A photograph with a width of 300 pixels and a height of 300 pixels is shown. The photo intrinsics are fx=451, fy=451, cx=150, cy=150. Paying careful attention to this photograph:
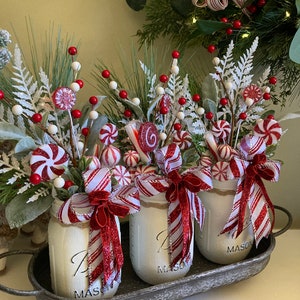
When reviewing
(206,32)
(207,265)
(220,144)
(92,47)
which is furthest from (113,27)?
(207,265)

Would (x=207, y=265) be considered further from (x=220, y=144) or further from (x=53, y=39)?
(x=53, y=39)

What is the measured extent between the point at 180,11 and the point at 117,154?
1.11ft

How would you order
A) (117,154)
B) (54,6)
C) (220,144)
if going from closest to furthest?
1. (117,154)
2. (220,144)
3. (54,6)

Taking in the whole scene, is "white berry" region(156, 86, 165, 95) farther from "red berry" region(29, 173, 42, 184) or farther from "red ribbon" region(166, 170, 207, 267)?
"red berry" region(29, 173, 42, 184)

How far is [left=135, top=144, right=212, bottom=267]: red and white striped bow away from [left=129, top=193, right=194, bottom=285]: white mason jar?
1 cm

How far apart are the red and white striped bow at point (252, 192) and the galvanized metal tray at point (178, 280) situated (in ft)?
0.19

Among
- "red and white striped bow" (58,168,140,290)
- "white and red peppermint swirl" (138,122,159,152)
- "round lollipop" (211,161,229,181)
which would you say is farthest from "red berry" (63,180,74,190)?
"round lollipop" (211,161,229,181)

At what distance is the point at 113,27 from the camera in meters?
0.89

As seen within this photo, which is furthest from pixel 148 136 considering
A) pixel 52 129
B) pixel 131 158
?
pixel 52 129

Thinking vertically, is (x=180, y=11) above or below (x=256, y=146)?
above

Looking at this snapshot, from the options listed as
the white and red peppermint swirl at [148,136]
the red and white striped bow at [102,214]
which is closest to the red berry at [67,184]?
the red and white striped bow at [102,214]

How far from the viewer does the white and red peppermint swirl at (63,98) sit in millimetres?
567

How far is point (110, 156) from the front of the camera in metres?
0.63

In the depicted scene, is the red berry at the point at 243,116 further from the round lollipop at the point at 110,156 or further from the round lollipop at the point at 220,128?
the round lollipop at the point at 110,156
